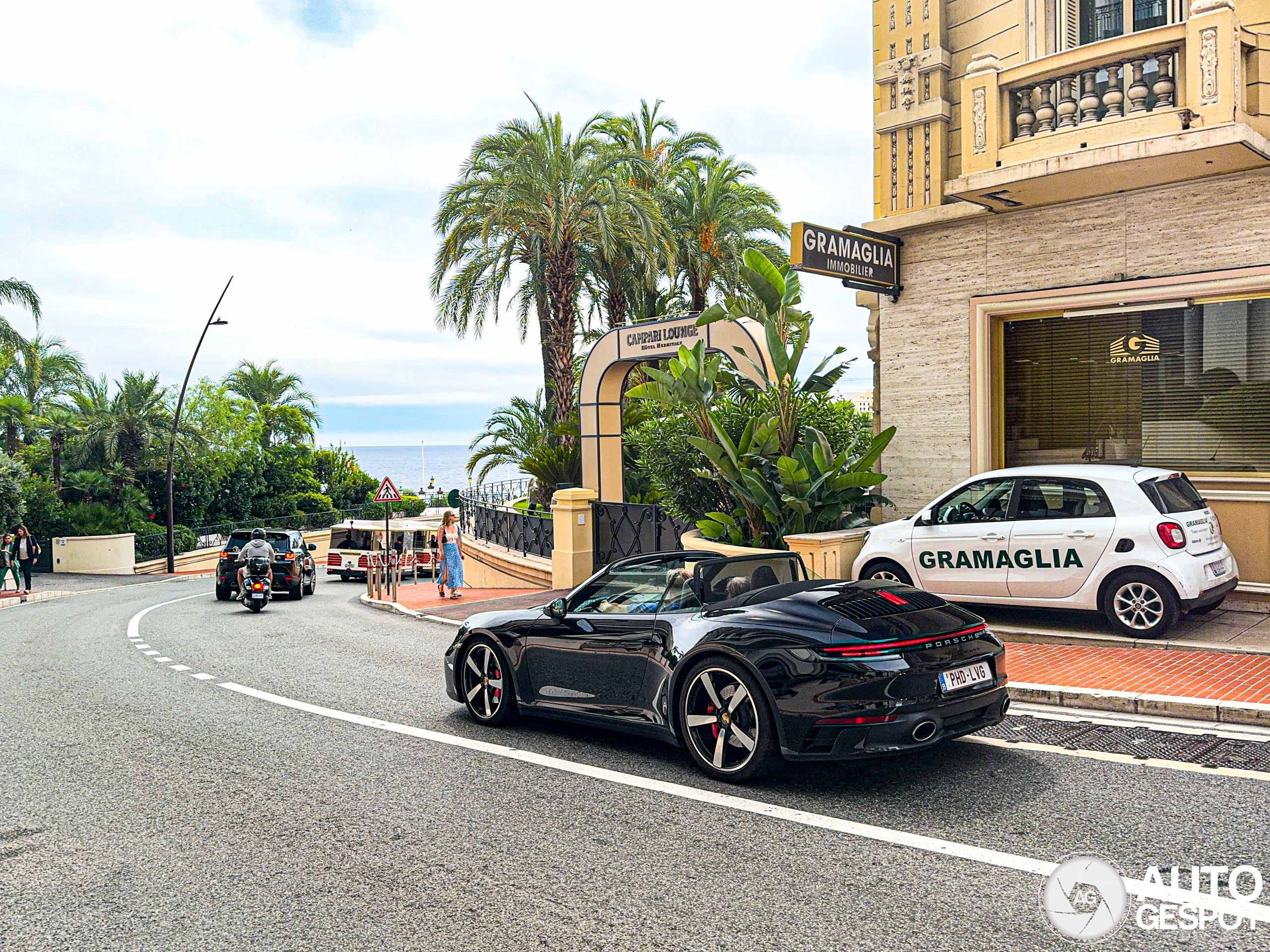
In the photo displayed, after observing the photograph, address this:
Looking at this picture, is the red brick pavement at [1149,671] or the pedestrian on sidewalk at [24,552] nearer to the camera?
the red brick pavement at [1149,671]

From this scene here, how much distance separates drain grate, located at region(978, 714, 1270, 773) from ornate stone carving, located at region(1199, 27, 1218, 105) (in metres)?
6.74

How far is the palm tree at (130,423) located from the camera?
146 feet

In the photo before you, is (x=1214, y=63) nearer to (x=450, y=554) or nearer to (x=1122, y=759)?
(x=1122, y=759)

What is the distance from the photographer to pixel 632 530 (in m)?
19.1

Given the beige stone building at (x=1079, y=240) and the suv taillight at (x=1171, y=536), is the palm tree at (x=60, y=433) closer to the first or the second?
the beige stone building at (x=1079, y=240)

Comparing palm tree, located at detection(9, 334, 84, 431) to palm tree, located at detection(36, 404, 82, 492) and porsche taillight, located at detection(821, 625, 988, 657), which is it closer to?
palm tree, located at detection(36, 404, 82, 492)

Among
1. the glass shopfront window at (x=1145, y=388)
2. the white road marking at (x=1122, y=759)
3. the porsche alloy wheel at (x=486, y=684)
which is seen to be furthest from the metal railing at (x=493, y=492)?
the white road marking at (x=1122, y=759)

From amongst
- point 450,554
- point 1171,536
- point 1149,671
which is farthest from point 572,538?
point 1149,671

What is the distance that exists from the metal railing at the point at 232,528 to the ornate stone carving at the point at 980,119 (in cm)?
3245

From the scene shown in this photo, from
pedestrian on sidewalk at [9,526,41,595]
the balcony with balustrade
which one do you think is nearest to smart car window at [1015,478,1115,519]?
the balcony with balustrade

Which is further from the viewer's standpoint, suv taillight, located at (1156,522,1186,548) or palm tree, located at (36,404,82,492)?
palm tree, located at (36,404,82,492)

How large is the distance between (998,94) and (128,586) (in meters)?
32.3

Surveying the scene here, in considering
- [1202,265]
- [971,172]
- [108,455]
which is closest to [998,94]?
[971,172]

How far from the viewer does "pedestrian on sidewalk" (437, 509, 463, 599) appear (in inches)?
785
